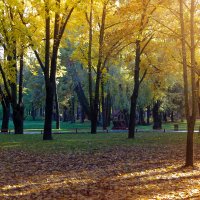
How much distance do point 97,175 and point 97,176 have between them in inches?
6.8

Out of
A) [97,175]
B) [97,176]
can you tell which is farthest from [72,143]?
[97,176]

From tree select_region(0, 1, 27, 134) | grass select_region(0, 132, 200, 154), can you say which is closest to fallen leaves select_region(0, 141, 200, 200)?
grass select_region(0, 132, 200, 154)

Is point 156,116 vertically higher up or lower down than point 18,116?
higher up

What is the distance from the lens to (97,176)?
1098 centimetres

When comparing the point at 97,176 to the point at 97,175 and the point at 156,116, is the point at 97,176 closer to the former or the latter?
the point at 97,175

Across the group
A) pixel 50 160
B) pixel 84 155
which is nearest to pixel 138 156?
pixel 84 155

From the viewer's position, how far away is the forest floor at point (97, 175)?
8.71m

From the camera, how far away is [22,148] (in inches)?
727

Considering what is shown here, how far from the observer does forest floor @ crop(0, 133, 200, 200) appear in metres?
8.71

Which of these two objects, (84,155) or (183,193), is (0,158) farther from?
(183,193)

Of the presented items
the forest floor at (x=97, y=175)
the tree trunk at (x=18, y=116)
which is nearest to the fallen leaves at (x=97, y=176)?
the forest floor at (x=97, y=175)

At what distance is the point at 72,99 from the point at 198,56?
3834 centimetres

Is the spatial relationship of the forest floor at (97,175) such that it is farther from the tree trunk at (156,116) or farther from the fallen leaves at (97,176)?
the tree trunk at (156,116)

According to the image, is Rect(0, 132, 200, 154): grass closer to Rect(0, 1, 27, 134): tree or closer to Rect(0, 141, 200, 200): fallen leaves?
Rect(0, 141, 200, 200): fallen leaves
